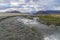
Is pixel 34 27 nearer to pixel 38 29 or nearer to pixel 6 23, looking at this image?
pixel 38 29

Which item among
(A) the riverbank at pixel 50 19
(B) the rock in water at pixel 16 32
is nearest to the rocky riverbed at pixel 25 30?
(B) the rock in water at pixel 16 32

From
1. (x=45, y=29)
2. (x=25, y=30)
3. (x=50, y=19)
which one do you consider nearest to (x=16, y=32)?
(x=25, y=30)

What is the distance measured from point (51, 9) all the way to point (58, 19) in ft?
0.55

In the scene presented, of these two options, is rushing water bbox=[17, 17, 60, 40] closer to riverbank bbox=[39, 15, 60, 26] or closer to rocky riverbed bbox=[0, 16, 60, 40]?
rocky riverbed bbox=[0, 16, 60, 40]

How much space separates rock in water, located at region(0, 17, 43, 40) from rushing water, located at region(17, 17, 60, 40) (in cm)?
8

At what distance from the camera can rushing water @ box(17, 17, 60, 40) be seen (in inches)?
51.4

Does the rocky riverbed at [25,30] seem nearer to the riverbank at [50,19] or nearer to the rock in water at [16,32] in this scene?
the rock in water at [16,32]

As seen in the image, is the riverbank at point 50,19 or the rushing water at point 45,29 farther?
the riverbank at point 50,19

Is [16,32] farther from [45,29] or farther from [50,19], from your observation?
[50,19]

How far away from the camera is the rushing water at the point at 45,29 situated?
131cm

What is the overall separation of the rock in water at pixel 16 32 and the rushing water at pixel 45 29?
8 centimetres

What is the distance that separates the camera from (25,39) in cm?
118

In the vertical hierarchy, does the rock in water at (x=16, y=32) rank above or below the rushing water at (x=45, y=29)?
above

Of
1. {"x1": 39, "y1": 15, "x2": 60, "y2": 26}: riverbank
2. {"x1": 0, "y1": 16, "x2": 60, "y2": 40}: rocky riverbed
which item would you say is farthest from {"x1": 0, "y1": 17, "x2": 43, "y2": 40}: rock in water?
{"x1": 39, "y1": 15, "x2": 60, "y2": 26}: riverbank
